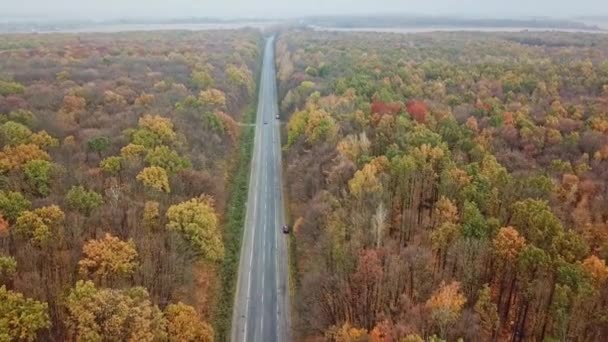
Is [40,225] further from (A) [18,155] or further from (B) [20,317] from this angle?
(A) [18,155]

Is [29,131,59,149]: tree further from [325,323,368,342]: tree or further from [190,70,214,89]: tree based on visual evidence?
[325,323,368,342]: tree

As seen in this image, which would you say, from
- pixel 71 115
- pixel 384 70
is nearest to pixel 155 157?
pixel 71 115

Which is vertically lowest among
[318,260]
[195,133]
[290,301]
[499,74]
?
[290,301]

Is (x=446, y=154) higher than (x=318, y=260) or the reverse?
higher

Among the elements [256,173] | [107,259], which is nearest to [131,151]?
[256,173]

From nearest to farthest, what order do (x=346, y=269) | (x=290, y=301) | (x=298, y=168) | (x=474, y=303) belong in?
(x=474, y=303), (x=346, y=269), (x=290, y=301), (x=298, y=168)

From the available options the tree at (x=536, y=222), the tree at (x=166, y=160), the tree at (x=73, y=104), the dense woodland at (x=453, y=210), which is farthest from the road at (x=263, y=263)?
the tree at (x=73, y=104)

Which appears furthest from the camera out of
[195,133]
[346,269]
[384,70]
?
[384,70]

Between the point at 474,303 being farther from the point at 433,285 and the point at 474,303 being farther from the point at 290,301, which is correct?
the point at 290,301
